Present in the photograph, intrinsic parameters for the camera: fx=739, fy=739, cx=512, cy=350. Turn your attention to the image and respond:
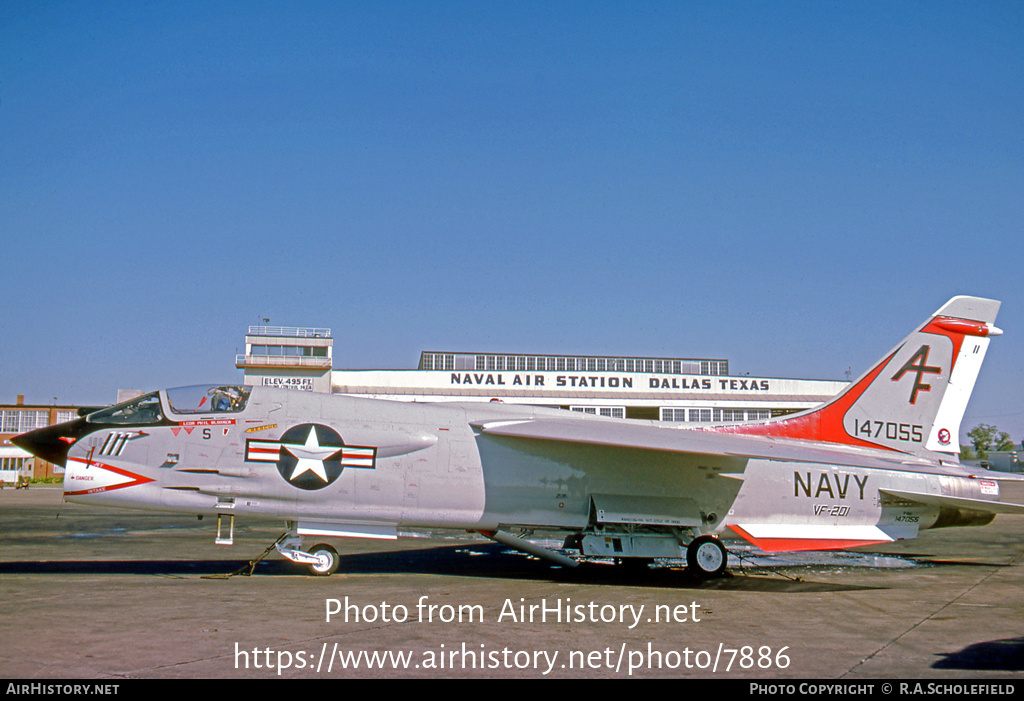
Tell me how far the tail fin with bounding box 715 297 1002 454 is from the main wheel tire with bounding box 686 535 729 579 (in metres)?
3.04

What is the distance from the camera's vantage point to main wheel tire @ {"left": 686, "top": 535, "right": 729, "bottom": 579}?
45.0 ft

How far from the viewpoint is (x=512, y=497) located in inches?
527

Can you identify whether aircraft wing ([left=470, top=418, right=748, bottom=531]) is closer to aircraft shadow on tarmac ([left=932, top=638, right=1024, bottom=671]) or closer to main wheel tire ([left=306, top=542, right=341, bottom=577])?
main wheel tire ([left=306, top=542, right=341, bottom=577])

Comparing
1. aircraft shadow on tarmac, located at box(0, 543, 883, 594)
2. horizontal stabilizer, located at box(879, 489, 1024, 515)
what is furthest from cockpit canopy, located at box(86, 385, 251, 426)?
horizontal stabilizer, located at box(879, 489, 1024, 515)

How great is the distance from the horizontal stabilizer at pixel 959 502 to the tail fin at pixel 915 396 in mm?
1789

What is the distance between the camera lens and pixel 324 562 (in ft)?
42.1

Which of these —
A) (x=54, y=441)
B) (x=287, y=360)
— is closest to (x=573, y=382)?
(x=287, y=360)

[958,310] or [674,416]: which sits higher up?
[958,310]

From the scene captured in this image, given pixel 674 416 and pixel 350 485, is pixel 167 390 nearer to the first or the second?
pixel 350 485

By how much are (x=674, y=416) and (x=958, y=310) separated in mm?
34306

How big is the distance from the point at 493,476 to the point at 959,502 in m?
8.71

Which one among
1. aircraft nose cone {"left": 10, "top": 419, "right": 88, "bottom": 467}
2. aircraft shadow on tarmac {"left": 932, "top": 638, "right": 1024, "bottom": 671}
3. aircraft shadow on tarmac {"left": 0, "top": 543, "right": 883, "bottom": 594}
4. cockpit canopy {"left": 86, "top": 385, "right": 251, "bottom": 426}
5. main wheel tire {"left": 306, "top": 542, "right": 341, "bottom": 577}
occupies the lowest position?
aircraft shadow on tarmac {"left": 0, "top": 543, "right": 883, "bottom": 594}

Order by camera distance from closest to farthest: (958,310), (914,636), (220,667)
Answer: (220,667) < (914,636) < (958,310)

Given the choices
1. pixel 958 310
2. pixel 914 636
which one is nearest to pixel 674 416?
pixel 958 310
